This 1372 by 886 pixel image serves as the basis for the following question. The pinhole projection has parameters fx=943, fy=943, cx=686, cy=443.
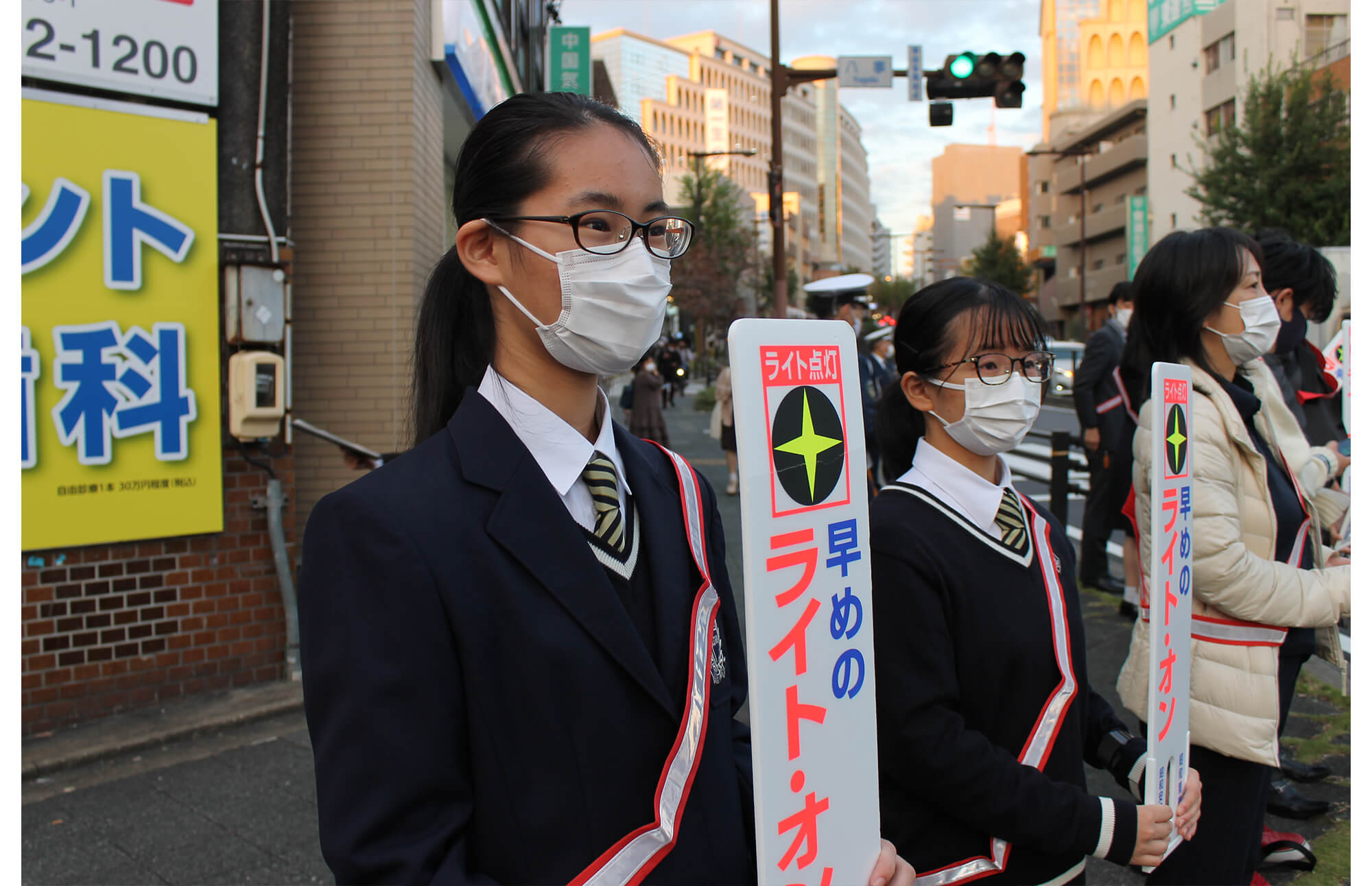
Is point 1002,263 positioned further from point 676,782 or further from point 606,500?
point 676,782

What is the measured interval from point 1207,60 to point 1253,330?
49.4 meters

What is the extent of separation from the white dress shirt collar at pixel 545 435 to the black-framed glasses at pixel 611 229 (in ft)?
0.80

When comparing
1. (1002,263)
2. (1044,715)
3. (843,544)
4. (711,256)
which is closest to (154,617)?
(1044,715)

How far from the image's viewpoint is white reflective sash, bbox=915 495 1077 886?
1.87 m

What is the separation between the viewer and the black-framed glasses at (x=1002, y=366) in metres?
2.20

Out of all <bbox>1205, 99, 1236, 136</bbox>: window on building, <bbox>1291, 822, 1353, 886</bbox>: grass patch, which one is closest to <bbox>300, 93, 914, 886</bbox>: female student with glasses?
<bbox>1291, 822, 1353, 886</bbox>: grass patch

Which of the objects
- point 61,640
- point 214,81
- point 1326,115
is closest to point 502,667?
point 61,640

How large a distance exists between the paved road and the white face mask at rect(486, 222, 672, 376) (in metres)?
2.72

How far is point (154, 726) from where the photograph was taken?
454 centimetres

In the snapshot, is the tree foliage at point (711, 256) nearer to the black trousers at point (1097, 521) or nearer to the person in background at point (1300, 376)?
the black trousers at point (1097, 521)

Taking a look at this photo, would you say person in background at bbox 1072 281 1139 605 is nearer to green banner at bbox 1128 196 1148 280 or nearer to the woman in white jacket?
the woman in white jacket

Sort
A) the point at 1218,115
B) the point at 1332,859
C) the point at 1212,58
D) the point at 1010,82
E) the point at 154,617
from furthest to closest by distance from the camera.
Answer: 1. the point at 1212,58
2. the point at 1218,115
3. the point at 1010,82
4. the point at 154,617
5. the point at 1332,859

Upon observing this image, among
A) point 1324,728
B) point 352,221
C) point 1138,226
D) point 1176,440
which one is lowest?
point 1324,728

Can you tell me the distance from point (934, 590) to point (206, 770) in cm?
369
